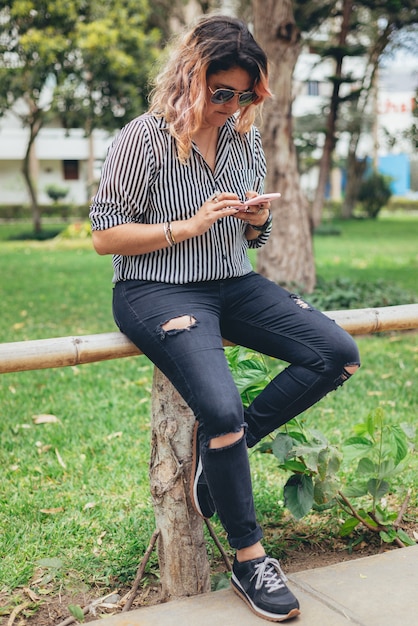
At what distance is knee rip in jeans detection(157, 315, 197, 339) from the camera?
2361mm

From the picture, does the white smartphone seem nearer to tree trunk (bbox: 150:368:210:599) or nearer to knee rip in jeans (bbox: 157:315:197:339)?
knee rip in jeans (bbox: 157:315:197:339)

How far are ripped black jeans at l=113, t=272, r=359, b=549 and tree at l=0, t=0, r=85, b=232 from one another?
52.5ft

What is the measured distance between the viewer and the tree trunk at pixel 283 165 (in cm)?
688

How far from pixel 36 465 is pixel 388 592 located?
188 centimetres

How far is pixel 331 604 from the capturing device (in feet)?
7.62

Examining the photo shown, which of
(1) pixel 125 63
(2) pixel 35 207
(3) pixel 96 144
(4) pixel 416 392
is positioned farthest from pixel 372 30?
(3) pixel 96 144

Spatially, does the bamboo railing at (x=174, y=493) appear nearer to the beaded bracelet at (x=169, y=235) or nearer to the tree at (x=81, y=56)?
the beaded bracelet at (x=169, y=235)

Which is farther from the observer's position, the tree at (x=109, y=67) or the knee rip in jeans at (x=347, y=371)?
the tree at (x=109, y=67)

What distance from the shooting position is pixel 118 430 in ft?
13.8

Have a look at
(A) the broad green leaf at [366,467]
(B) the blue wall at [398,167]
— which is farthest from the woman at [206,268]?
(B) the blue wall at [398,167]

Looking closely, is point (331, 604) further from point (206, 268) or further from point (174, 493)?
point (206, 268)

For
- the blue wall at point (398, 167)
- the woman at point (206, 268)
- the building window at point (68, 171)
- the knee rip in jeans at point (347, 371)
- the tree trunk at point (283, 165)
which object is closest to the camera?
the woman at point (206, 268)

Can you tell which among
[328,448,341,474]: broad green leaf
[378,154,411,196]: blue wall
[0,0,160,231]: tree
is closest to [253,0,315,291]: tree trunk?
[328,448,341,474]: broad green leaf

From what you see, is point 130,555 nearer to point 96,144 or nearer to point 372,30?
point 372,30
